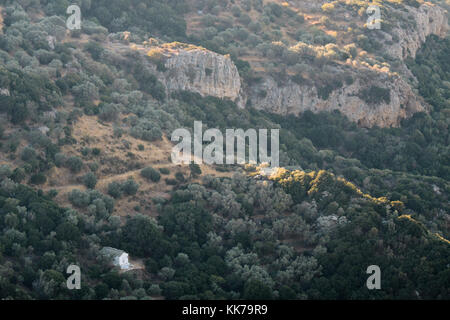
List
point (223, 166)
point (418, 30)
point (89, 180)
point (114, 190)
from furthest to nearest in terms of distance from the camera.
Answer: point (418, 30) → point (223, 166) → point (89, 180) → point (114, 190)

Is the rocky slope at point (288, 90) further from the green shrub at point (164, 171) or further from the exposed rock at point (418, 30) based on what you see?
the green shrub at point (164, 171)

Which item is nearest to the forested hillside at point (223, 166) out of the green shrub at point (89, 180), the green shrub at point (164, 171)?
the green shrub at point (89, 180)

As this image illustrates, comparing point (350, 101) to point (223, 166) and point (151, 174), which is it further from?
point (151, 174)

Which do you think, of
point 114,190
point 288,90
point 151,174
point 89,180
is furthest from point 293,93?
point 89,180

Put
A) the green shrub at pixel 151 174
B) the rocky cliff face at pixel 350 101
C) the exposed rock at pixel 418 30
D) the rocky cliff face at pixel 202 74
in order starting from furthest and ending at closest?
the exposed rock at pixel 418 30, the rocky cliff face at pixel 350 101, the rocky cliff face at pixel 202 74, the green shrub at pixel 151 174

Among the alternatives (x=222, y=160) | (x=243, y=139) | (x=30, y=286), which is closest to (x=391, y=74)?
(x=243, y=139)

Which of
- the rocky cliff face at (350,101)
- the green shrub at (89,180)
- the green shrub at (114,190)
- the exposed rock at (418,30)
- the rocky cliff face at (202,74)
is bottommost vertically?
the green shrub at (114,190)
